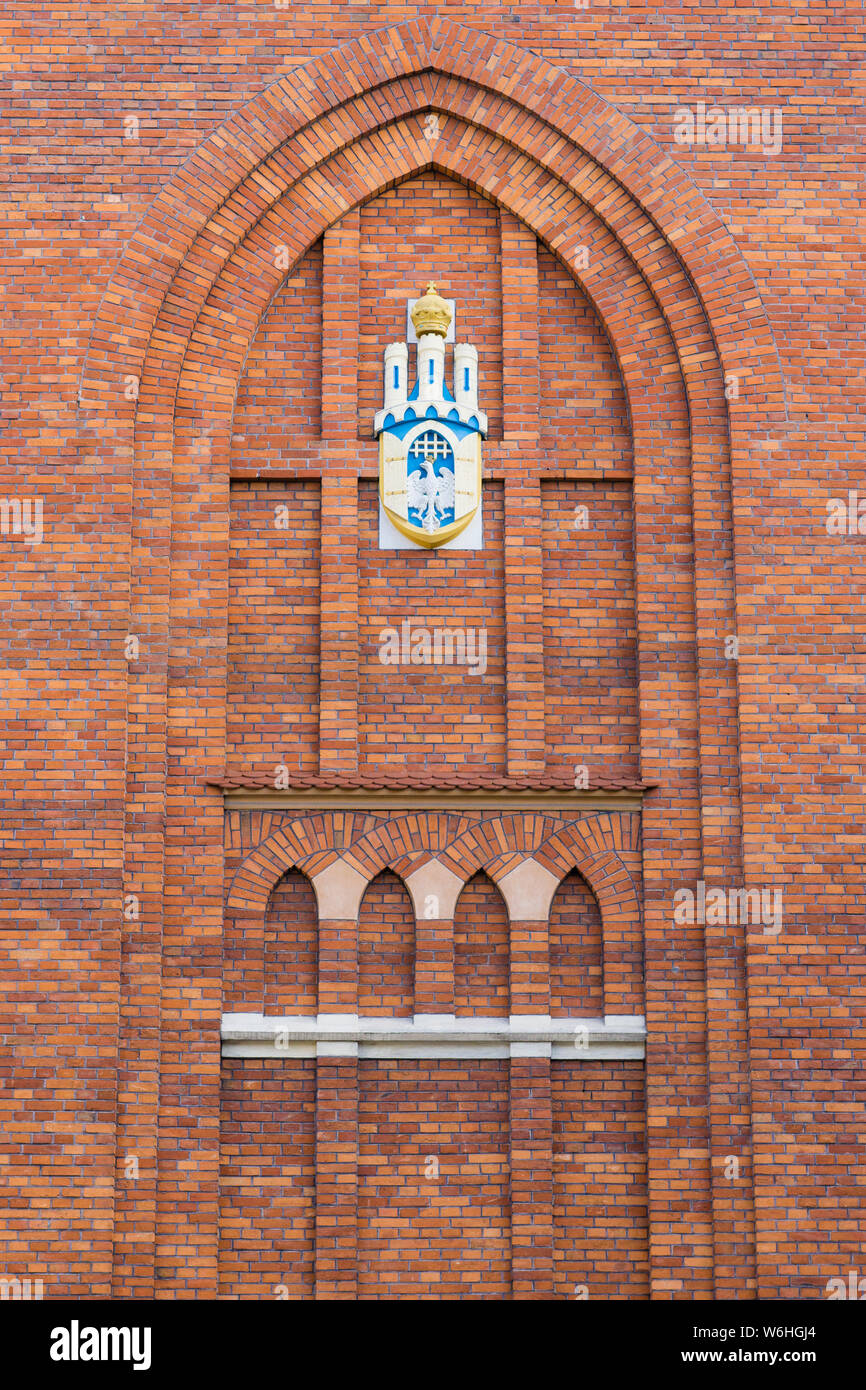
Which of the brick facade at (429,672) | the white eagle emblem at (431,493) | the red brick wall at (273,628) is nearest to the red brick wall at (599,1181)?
the brick facade at (429,672)

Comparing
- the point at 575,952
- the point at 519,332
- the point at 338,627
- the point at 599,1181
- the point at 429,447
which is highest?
the point at 519,332

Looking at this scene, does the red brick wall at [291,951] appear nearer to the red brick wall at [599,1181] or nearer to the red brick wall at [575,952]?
the red brick wall at [575,952]

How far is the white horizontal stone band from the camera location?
30.8 feet

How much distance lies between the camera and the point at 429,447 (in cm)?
1009

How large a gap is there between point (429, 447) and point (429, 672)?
4.73ft

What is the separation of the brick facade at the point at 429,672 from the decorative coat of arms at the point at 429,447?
19cm

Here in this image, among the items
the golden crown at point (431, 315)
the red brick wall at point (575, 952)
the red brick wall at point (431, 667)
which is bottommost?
the red brick wall at point (575, 952)

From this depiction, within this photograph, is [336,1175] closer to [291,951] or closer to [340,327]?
[291,951]

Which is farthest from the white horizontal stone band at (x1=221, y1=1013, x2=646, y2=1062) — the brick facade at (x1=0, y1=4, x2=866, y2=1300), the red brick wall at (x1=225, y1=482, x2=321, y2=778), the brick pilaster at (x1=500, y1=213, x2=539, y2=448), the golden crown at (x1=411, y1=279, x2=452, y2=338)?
the golden crown at (x1=411, y1=279, x2=452, y2=338)

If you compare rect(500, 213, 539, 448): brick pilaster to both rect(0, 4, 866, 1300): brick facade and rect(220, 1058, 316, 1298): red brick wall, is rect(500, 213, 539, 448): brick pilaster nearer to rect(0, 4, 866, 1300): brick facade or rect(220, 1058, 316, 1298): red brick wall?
rect(0, 4, 866, 1300): brick facade

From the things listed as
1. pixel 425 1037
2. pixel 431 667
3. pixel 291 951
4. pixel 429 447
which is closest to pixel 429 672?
pixel 431 667

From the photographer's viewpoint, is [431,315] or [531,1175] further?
[431,315]

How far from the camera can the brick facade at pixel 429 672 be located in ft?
30.2

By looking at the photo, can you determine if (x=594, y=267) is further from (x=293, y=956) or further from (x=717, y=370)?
(x=293, y=956)
